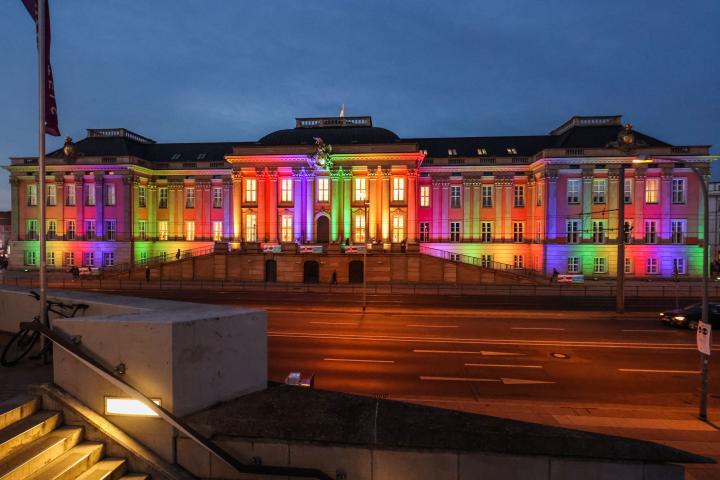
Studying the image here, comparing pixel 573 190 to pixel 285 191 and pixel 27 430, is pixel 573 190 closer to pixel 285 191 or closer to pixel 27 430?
pixel 285 191

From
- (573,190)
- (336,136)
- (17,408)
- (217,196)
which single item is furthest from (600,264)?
(17,408)

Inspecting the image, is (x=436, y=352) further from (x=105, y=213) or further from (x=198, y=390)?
(x=105, y=213)

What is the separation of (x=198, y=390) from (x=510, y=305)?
91.4 feet

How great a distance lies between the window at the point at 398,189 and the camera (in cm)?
5022

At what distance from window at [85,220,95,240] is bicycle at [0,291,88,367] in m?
55.1

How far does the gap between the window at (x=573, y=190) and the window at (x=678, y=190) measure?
37.6 ft

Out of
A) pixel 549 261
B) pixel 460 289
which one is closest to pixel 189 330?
pixel 460 289

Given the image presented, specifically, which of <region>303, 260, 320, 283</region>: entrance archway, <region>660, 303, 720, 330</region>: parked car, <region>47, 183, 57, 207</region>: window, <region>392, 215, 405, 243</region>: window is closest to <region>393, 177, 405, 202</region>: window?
<region>392, 215, 405, 243</region>: window

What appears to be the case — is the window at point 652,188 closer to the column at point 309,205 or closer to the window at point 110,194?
the column at point 309,205

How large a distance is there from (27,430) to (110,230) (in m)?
59.0

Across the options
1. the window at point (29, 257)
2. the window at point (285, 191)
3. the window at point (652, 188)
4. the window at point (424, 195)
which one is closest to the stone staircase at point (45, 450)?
the window at point (285, 191)

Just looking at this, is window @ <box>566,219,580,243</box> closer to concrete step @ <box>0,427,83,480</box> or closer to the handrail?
the handrail

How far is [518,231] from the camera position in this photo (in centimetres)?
5334

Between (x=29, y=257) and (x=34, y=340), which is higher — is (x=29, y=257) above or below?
below
